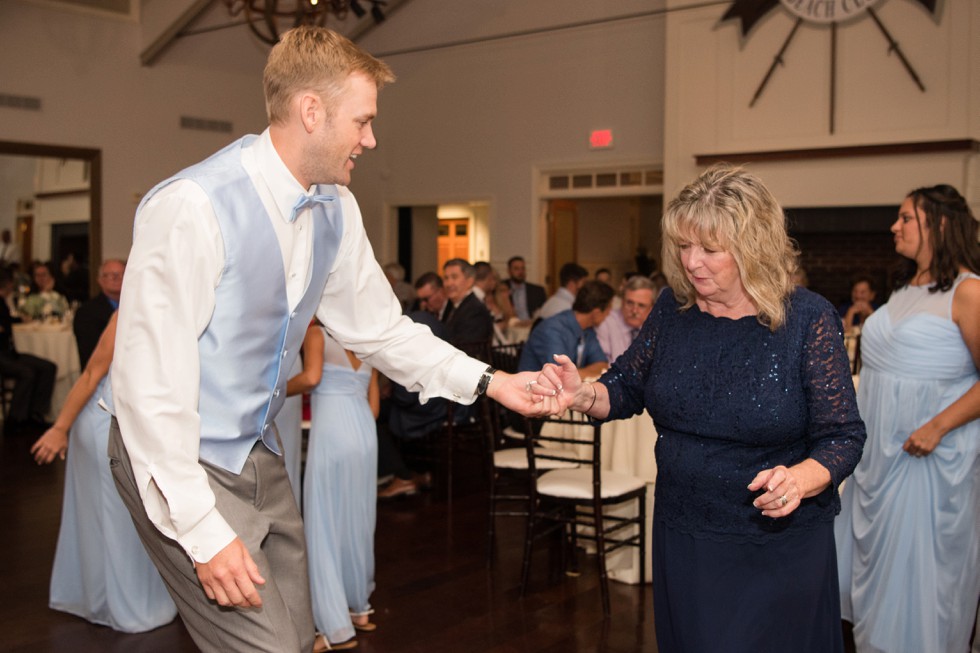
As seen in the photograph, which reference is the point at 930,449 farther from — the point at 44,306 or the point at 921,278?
the point at 44,306

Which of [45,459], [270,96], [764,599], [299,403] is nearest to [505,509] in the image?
[299,403]

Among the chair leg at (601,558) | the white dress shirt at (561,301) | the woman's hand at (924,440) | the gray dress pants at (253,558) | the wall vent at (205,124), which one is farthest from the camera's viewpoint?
the wall vent at (205,124)

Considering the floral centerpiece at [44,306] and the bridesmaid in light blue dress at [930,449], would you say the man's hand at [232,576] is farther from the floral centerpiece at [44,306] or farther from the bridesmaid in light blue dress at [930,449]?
the floral centerpiece at [44,306]

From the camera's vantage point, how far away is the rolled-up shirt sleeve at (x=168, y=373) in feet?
5.19

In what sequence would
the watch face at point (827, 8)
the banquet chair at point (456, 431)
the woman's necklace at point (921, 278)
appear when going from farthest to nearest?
the watch face at point (827, 8) < the banquet chair at point (456, 431) < the woman's necklace at point (921, 278)

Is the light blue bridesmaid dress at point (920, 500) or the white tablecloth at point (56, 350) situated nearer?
the light blue bridesmaid dress at point (920, 500)

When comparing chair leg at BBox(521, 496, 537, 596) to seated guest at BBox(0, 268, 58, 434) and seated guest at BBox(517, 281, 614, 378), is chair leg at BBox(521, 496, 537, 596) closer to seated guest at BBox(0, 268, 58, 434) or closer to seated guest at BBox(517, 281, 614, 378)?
seated guest at BBox(517, 281, 614, 378)

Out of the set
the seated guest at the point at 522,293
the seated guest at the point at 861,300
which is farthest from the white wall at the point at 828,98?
the seated guest at the point at 522,293

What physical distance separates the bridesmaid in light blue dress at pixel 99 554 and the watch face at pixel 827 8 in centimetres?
808

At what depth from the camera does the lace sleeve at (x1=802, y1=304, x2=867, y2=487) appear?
6.12ft

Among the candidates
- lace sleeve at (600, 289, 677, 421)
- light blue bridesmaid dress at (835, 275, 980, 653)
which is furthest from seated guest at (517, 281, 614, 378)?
lace sleeve at (600, 289, 677, 421)

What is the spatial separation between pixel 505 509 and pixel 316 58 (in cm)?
407

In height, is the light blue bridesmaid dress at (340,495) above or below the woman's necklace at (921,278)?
below

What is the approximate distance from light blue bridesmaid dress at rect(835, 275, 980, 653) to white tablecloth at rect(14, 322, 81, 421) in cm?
714
